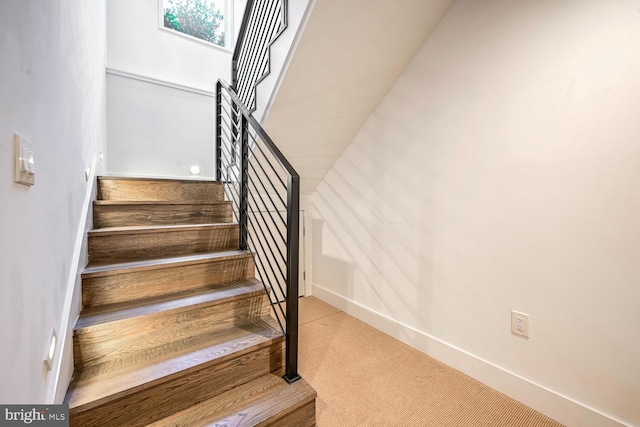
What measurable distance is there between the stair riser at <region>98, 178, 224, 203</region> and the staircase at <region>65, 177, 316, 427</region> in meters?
0.29

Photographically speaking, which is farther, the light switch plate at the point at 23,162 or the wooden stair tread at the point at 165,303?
the wooden stair tread at the point at 165,303

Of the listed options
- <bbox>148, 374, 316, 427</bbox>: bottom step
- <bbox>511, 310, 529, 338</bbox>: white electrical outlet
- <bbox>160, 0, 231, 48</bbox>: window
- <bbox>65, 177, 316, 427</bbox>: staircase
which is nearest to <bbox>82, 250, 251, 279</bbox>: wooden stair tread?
<bbox>65, 177, 316, 427</bbox>: staircase

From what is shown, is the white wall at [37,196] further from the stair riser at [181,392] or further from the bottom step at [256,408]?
the bottom step at [256,408]

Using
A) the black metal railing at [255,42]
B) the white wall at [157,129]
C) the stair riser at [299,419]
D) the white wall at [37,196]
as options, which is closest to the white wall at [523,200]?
the black metal railing at [255,42]

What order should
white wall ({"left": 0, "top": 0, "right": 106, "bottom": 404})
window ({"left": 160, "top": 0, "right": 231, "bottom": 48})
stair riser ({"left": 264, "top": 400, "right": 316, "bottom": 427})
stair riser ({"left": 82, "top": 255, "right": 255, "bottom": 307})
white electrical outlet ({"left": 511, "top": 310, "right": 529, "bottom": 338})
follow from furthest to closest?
window ({"left": 160, "top": 0, "right": 231, "bottom": 48})
white electrical outlet ({"left": 511, "top": 310, "right": 529, "bottom": 338})
stair riser ({"left": 82, "top": 255, "right": 255, "bottom": 307})
stair riser ({"left": 264, "top": 400, "right": 316, "bottom": 427})
white wall ({"left": 0, "top": 0, "right": 106, "bottom": 404})

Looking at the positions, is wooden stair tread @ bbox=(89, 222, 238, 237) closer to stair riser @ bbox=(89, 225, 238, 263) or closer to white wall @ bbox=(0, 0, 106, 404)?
stair riser @ bbox=(89, 225, 238, 263)

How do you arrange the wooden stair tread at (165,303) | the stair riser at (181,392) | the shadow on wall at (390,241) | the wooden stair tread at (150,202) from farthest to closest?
the shadow on wall at (390,241) < the wooden stair tread at (150,202) < the wooden stair tread at (165,303) < the stair riser at (181,392)

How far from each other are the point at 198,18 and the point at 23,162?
385 cm

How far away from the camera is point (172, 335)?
135 cm

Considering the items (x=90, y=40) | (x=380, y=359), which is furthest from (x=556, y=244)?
(x=90, y=40)

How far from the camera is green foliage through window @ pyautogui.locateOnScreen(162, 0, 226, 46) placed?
3.37 meters

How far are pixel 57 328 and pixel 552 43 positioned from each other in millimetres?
2515

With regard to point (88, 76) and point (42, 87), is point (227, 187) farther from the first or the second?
point (42, 87)

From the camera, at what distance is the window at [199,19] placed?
3.36m
